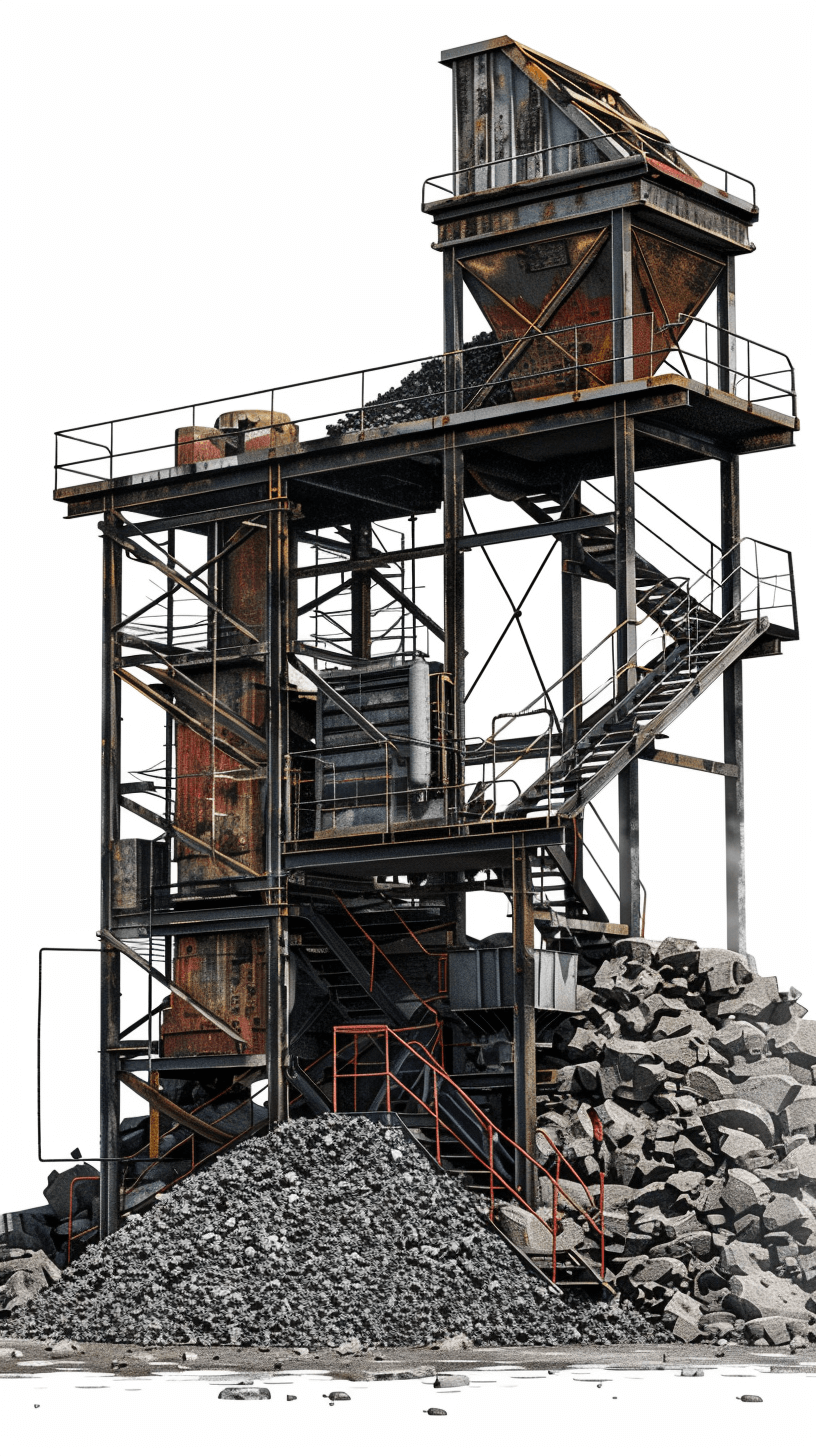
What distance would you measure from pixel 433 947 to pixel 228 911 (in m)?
2.98

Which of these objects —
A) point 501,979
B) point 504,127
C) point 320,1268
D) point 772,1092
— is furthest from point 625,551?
point 320,1268

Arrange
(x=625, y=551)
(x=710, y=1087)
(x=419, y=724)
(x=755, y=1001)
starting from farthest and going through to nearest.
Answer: (x=419, y=724), (x=625, y=551), (x=755, y=1001), (x=710, y=1087)

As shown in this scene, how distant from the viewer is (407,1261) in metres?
32.8

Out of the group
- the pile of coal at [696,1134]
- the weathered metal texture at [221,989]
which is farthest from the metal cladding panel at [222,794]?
the pile of coal at [696,1134]

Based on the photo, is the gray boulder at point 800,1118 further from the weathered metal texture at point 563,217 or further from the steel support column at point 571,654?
the weathered metal texture at point 563,217

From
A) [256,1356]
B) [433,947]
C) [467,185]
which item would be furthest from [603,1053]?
[467,185]

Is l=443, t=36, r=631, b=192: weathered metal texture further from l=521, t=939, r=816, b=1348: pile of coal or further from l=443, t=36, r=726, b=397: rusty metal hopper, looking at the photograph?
l=521, t=939, r=816, b=1348: pile of coal

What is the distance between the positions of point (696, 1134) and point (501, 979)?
343 cm

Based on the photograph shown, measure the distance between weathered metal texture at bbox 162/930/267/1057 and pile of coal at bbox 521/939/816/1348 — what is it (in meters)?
4.83

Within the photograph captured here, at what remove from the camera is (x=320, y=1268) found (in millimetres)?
33062

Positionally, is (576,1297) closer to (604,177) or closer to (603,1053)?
(603,1053)

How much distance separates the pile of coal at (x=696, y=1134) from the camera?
33000 millimetres

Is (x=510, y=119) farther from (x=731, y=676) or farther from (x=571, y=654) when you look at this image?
(x=731, y=676)

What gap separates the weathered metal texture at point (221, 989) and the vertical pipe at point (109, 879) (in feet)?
3.30
